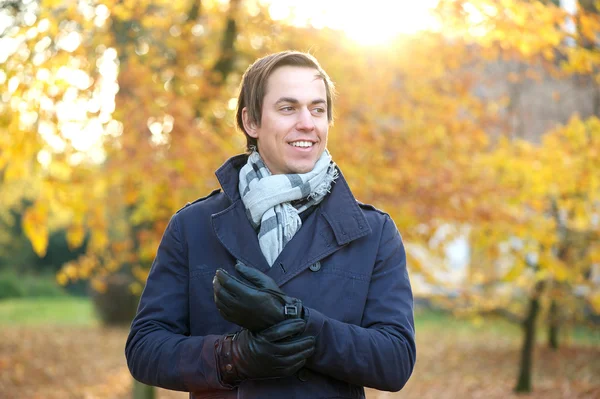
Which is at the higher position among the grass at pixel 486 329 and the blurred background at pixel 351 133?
the blurred background at pixel 351 133

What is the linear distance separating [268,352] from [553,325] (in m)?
10.5

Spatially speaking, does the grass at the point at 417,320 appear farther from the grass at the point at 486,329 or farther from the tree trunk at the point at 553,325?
the tree trunk at the point at 553,325

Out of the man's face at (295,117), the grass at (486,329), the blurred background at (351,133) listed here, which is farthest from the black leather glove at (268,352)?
the grass at (486,329)

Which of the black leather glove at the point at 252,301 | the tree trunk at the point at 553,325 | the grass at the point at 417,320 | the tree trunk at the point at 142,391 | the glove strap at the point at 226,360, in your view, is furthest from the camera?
the grass at the point at 417,320

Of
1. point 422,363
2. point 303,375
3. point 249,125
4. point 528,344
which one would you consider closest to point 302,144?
point 249,125

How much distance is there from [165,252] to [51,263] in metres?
22.0

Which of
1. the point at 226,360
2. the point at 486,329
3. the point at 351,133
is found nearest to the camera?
the point at 226,360

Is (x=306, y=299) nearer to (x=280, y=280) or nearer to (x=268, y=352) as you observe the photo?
(x=280, y=280)

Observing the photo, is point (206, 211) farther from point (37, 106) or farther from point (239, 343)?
point (37, 106)

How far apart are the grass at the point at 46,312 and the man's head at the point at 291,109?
1511 cm

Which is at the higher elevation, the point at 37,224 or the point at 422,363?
the point at 37,224

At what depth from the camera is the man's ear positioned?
90.1 inches

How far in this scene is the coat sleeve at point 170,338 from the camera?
76.2 inches

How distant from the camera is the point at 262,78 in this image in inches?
86.3
